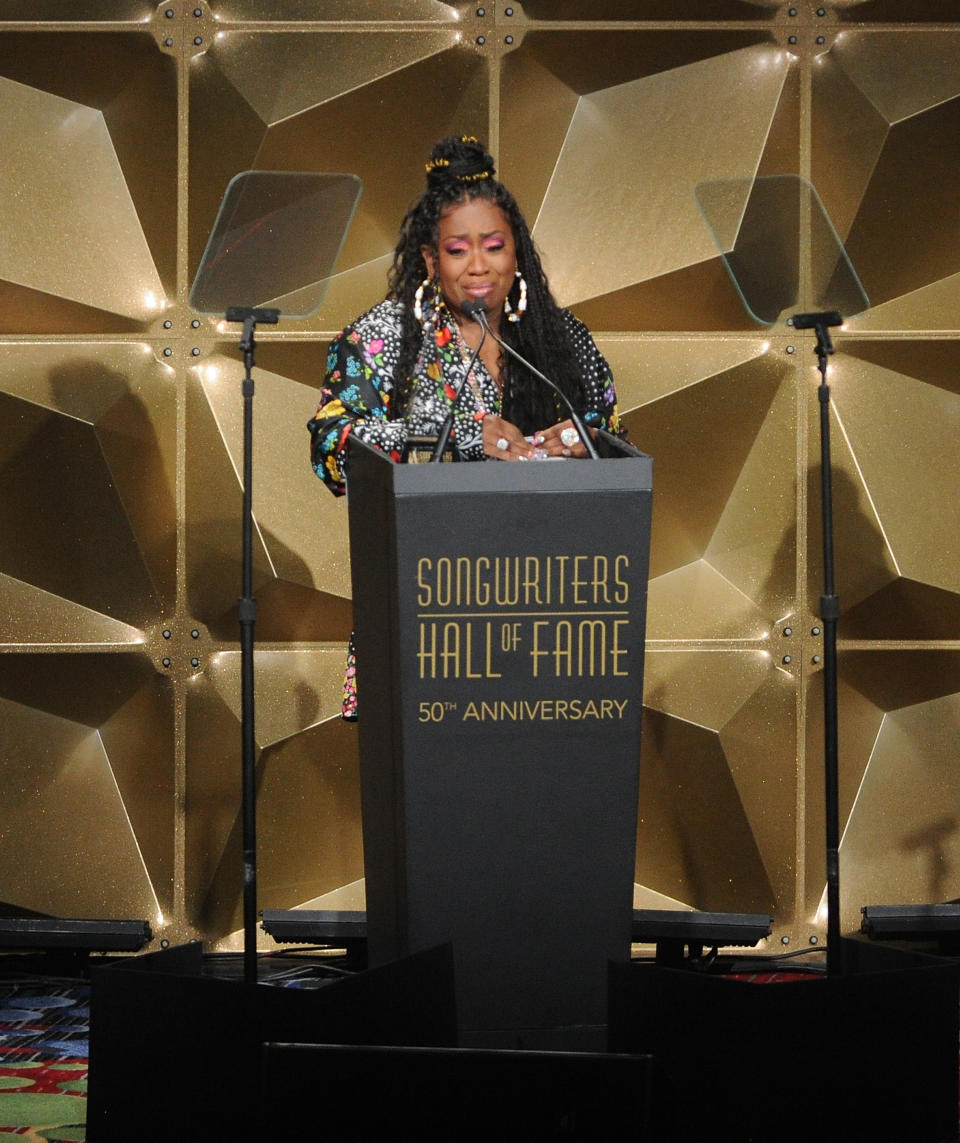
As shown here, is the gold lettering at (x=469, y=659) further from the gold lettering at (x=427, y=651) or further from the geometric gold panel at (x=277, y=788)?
the geometric gold panel at (x=277, y=788)

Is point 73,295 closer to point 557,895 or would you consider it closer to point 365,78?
point 365,78

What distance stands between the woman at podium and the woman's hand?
1.05 ft

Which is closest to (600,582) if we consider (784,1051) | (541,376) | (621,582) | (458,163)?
(621,582)

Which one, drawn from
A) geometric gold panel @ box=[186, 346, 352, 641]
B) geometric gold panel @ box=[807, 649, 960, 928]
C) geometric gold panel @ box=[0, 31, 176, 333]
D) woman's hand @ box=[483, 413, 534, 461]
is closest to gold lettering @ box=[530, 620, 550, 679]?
woman's hand @ box=[483, 413, 534, 461]

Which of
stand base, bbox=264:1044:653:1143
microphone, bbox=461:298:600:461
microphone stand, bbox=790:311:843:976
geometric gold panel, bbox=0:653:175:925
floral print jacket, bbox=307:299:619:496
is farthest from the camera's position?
geometric gold panel, bbox=0:653:175:925

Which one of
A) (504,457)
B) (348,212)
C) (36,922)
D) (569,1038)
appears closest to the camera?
Answer: (569,1038)

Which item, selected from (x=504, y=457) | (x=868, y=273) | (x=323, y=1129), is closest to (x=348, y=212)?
(x=504, y=457)

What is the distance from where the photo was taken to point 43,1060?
241 cm

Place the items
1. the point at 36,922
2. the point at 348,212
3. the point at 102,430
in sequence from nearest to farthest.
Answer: the point at 348,212 < the point at 36,922 < the point at 102,430

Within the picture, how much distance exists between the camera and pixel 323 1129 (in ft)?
4.91

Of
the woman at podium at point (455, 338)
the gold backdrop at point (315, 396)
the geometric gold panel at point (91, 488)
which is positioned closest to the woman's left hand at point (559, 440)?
the woman at podium at point (455, 338)

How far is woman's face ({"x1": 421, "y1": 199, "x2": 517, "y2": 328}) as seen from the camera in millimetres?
2463

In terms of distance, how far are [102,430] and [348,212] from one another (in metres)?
1.08

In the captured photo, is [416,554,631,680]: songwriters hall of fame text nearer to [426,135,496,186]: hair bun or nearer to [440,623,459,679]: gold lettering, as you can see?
[440,623,459,679]: gold lettering
